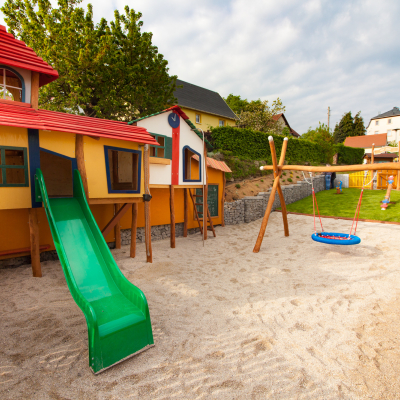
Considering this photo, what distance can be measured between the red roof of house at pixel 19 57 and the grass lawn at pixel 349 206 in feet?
42.1

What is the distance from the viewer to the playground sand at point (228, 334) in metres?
2.74

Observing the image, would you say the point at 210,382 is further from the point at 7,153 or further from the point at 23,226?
the point at 7,153

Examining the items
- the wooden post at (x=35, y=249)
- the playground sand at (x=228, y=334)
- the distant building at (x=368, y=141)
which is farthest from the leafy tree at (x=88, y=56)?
the distant building at (x=368, y=141)

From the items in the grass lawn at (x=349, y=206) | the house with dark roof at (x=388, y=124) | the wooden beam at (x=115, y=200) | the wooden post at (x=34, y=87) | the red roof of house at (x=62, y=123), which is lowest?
the grass lawn at (x=349, y=206)

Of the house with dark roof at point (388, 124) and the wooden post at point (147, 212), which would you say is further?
the house with dark roof at point (388, 124)

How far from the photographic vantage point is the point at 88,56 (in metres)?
12.5

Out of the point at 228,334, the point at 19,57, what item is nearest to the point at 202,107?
the point at 19,57

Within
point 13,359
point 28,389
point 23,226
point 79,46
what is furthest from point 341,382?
point 79,46

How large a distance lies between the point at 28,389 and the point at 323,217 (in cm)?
1285

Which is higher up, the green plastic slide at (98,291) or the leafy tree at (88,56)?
the leafy tree at (88,56)

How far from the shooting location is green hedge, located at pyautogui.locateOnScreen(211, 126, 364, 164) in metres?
17.8

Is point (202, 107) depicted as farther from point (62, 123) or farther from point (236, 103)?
point (62, 123)

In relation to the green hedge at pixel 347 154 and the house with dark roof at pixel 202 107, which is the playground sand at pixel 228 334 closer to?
the house with dark roof at pixel 202 107

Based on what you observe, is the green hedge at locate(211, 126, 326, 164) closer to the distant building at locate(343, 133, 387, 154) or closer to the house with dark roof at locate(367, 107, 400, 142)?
the distant building at locate(343, 133, 387, 154)
